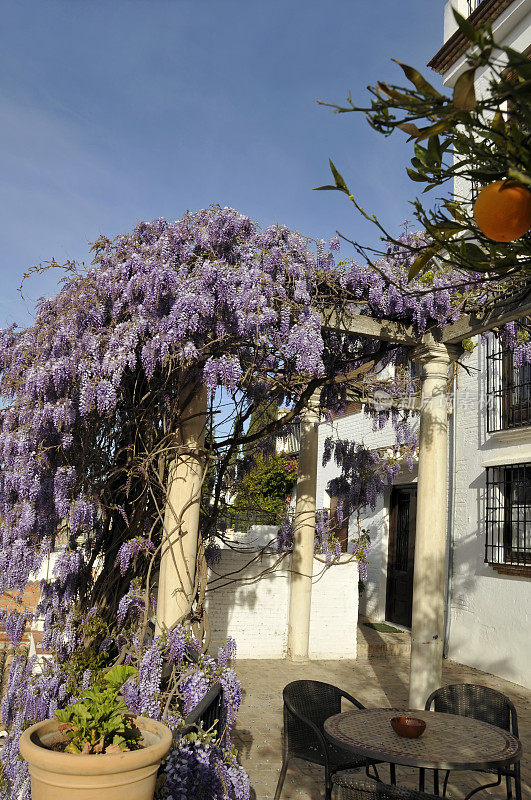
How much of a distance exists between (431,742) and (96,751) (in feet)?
5.66

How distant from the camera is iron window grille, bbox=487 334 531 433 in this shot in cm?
763

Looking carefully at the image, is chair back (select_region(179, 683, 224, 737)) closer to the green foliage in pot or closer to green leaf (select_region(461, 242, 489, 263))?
the green foliage in pot

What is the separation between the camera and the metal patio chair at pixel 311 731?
11.5 ft

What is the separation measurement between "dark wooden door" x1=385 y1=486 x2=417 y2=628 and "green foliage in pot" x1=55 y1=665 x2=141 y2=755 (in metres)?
8.11

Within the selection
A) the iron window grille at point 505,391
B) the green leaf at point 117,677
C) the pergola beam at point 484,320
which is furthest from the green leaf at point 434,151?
the iron window grille at point 505,391

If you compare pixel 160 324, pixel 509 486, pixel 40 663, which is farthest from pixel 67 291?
pixel 509 486

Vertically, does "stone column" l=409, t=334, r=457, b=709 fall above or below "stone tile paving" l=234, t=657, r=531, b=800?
above

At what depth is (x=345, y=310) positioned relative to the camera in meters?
5.16

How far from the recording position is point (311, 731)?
12.3 feet

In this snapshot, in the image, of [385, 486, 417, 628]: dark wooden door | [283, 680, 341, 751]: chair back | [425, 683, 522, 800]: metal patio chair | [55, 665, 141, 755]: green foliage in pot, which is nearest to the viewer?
[55, 665, 141, 755]: green foliage in pot

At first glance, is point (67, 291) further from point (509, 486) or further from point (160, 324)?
point (509, 486)

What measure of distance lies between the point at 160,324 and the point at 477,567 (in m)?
5.69

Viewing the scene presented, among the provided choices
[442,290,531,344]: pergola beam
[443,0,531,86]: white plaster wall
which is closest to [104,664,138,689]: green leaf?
[442,290,531,344]: pergola beam

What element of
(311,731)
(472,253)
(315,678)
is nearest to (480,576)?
(315,678)
